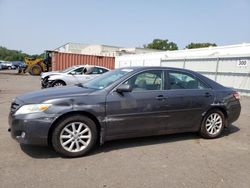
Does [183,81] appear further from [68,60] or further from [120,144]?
[68,60]

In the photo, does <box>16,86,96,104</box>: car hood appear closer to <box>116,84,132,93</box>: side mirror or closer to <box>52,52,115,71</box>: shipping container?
<box>116,84,132,93</box>: side mirror

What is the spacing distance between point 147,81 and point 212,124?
5.97 feet

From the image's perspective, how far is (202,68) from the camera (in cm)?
1820

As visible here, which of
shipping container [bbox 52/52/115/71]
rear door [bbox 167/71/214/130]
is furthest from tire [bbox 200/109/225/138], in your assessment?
shipping container [bbox 52/52/115/71]

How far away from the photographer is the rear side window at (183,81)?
5352 millimetres

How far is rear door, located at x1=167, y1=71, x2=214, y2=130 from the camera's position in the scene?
522 cm

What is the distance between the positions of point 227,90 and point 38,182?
14.5 feet

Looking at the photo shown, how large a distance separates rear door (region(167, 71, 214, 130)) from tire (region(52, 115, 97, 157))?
62.8 inches

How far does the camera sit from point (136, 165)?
416 cm

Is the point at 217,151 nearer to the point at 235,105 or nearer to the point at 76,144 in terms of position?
the point at 235,105

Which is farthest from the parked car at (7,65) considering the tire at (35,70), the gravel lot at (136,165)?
the gravel lot at (136,165)

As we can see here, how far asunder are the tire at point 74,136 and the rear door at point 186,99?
5.23ft

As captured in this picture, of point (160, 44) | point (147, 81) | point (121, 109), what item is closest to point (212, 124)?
point (147, 81)

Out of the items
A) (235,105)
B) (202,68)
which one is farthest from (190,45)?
(235,105)
